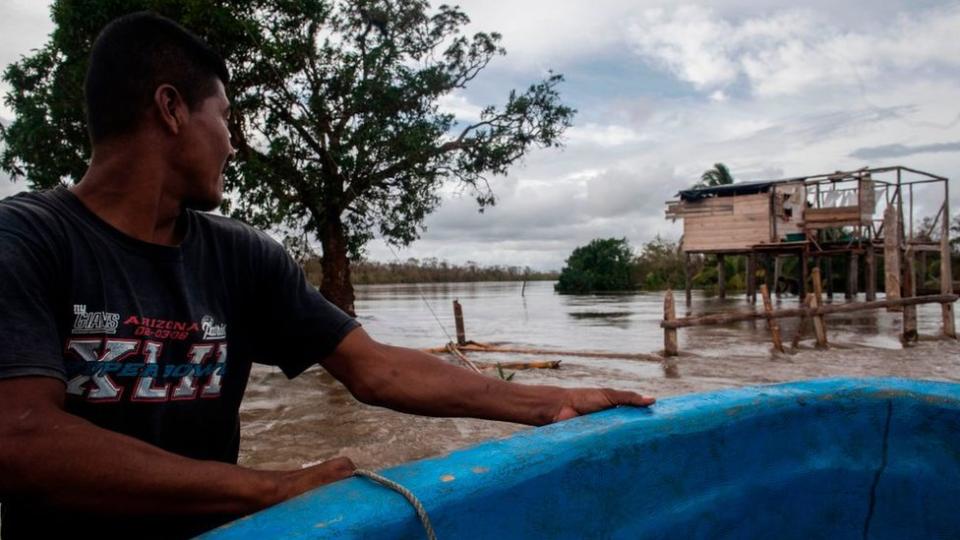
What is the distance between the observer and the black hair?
56.4 inches

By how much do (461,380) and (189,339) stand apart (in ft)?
2.44

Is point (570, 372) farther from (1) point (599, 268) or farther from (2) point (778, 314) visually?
(1) point (599, 268)

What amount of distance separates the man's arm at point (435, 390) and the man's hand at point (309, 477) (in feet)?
1.54

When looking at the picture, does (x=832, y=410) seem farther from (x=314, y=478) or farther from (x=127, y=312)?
(x=127, y=312)

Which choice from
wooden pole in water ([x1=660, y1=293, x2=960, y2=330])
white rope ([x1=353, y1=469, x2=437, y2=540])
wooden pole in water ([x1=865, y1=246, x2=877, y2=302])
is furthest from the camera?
wooden pole in water ([x1=865, y1=246, x2=877, y2=302])

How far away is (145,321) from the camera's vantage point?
4.37 ft

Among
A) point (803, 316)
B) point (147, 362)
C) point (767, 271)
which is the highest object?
point (767, 271)

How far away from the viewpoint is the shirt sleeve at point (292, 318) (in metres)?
1.73

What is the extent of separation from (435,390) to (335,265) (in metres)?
12.3

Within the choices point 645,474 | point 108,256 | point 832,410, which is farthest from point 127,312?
point 832,410

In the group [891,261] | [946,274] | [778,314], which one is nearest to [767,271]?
[946,274]

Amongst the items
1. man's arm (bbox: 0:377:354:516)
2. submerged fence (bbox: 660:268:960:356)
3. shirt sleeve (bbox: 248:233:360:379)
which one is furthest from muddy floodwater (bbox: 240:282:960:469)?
man's arm (bbox: 0:377:354:516)

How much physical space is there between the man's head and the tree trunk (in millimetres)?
12184

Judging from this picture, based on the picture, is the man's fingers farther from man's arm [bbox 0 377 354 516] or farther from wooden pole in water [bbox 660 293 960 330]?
wooden pole in water [bbox 660 293 960 330]
